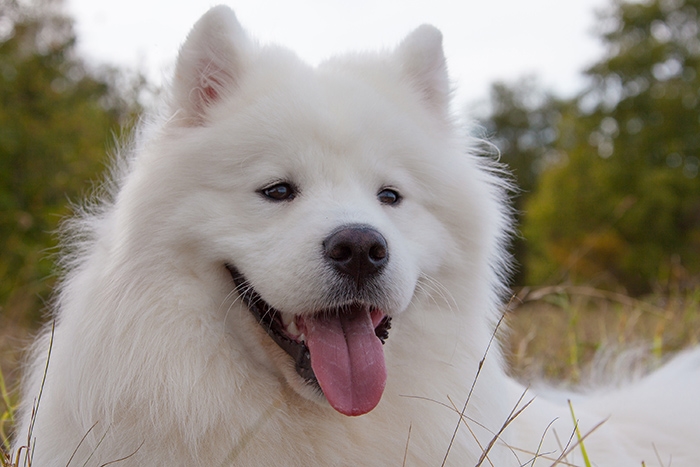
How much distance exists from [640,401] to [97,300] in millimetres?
2921

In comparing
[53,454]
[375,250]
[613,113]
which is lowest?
[613,113]

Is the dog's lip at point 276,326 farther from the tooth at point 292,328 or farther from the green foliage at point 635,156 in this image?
the green foliage at point 635,156

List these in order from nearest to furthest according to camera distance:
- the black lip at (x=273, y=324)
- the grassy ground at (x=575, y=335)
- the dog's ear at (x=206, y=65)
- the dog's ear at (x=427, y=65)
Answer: the black lip at (x=273, y=324) < the dog's ear at (x=206, y=65) < the dog's ear at (x=427, y=65) < the grassy ground at (x=575, y=335)

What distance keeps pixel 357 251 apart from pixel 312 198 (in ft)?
1.05

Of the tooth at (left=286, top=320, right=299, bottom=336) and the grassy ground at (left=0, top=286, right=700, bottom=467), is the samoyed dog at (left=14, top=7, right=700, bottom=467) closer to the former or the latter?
the tooth at (left=286, top=320, right=299, bottom=336)

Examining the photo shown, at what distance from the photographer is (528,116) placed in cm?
4438

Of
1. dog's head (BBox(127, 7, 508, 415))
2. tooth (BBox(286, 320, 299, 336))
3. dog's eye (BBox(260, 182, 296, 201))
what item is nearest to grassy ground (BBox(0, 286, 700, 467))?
dog's head (BBox(127, 7, 508, 415))

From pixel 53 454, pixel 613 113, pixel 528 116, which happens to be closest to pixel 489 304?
pixel 53 454

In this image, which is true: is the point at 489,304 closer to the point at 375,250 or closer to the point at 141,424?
the point at 375,250

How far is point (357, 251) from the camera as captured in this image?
85.5 inches

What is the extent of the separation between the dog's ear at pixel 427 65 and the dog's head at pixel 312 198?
0.53ft

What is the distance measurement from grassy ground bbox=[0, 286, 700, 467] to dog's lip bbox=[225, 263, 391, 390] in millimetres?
2157

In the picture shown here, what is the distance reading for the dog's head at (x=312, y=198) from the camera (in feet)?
7.30

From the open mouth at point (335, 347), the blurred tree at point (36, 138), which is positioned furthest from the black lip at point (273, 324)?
the blurred tree at point (36, 138)
